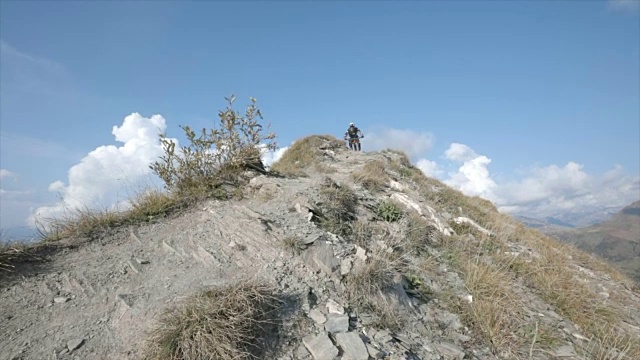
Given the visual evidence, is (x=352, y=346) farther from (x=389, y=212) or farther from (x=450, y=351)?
(x=389, y=212)

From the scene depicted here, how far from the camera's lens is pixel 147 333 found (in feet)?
14.0

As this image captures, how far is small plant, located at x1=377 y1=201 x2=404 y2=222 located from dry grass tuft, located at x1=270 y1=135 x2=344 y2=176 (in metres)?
6.14

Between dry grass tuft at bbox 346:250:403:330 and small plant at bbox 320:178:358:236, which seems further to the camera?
small plant at bbox 320:178:358:236

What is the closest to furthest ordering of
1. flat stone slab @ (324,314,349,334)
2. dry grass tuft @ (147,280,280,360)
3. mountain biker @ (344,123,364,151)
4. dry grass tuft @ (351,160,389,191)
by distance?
dry grass tuft @ (147,280,280,360)
flat stone slab @ (324,314,349,334)
dry grass tuft @ (351,160,389,191)
mountain biker @ (344,123,364,151)

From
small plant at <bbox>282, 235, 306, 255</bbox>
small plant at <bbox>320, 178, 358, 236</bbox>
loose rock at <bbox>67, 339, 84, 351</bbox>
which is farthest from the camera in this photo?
small plant at <bbox>320, 178, 358, 236</bbox>

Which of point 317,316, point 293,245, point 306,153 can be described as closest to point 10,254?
point 293,245

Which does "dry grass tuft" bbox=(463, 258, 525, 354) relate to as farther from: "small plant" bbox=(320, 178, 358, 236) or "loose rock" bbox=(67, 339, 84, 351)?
"loose rock" bbox=(67, 339, 84, 351)

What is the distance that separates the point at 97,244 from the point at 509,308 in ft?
27.7

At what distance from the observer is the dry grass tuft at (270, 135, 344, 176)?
17.3 metres

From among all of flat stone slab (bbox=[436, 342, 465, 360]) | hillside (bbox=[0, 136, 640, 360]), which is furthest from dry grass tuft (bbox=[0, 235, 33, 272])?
flat stone slab (bbox=[436, 342, 465, 360])

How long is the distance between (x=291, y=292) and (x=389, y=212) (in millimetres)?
4899

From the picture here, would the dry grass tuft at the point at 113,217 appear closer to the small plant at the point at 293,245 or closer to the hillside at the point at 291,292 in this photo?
the hillside at the point at 291,292

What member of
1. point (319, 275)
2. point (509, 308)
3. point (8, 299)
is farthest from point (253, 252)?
point (509, 308)

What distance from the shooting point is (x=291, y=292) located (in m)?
5.38
